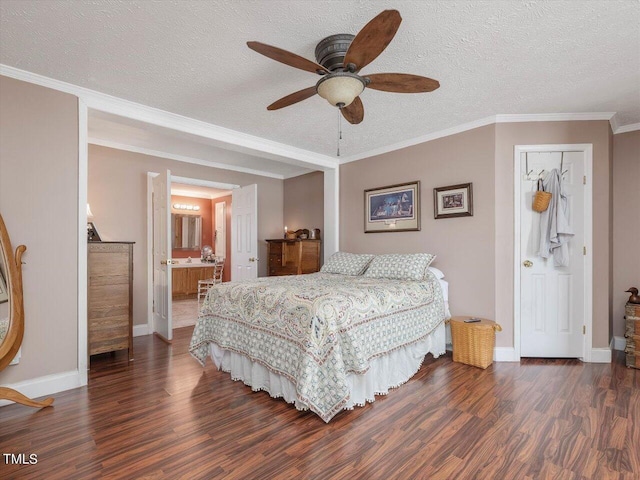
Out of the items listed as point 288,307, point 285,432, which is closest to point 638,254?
point 288,307

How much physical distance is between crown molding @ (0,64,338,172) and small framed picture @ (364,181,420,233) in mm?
916

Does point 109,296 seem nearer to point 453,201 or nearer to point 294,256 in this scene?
point 294,256

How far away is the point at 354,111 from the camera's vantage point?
2.38 metres

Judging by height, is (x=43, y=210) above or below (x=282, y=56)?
below

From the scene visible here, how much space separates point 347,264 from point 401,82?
2302mm

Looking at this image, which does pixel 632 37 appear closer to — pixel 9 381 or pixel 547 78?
pixel 547 78

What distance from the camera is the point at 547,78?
2.54 m

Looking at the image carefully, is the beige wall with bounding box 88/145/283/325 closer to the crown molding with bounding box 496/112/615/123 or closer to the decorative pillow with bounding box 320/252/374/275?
the decorative pillow with bounding box 320/252/374/275

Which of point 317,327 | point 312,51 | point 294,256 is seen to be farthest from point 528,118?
point 294,256

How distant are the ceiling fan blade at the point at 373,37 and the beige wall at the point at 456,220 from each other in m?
2.14

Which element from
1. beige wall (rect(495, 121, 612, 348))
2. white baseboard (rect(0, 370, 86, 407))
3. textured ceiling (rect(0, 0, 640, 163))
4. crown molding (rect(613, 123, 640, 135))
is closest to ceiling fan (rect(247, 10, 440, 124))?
textured ceiling (rect(0, 0, 640, 163))

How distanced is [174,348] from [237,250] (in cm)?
208

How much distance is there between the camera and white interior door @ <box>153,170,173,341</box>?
13.1ft

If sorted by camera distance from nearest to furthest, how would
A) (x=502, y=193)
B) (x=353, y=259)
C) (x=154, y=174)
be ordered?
(x=502, y=193) < (x=353, y=259) < (x=154, y=174)
